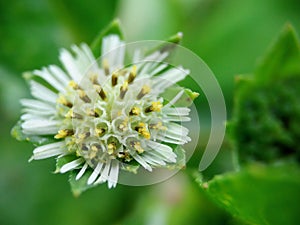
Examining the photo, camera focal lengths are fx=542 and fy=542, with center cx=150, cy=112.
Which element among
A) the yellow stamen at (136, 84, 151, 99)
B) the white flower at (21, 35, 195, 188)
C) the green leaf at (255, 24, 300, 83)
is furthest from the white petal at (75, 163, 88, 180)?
the green leaf at (255, 24, 300, 83)

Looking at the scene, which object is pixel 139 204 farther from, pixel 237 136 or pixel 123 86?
pixel 123 86

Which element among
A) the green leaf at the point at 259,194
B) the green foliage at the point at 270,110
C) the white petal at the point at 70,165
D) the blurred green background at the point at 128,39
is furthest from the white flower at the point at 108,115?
the blurred green background at the point at 128,39

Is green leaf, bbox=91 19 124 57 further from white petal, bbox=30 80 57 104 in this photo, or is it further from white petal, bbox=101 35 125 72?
white petal, bbox=30 80 57 104

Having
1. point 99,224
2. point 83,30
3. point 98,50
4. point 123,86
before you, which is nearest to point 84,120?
point 123,86

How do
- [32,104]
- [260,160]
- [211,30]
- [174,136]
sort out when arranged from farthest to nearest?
1. [211,30]
2. [260,160]
3. [32,104]
4. [174,136]

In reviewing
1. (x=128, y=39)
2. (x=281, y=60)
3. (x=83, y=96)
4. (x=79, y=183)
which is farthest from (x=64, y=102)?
(x=128, y=39)

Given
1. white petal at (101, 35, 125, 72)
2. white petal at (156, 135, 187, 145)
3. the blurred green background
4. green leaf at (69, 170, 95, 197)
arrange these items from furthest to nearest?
the blurred green background, white petal at (101, 35, 125, 72), white petal at (156, 135, 187, 145), green leaf at (69, 170, 95, 197)
